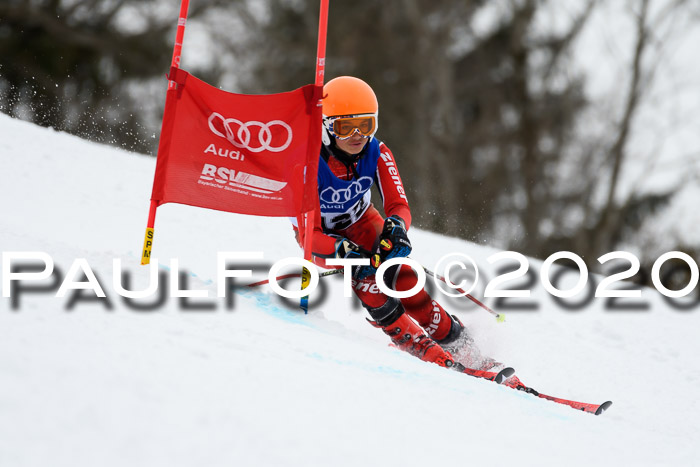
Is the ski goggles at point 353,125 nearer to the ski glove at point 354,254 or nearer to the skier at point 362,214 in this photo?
the skier at point 362,214

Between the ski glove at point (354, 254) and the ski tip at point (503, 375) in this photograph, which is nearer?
the ski tip at point (503, 375)

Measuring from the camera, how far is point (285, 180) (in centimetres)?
458

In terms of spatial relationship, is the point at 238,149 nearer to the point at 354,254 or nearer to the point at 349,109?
the point at 349,109

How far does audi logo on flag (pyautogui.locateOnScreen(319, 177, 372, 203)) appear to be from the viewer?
4.83m

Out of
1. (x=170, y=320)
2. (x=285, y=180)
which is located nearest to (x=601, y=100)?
(x=285, y=180)

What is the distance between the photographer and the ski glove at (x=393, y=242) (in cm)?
454

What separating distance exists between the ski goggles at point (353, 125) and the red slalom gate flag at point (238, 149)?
15 centimetres

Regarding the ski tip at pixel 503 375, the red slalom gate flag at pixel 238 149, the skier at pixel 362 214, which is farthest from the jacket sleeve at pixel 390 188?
the ski tip at pixel 503 375

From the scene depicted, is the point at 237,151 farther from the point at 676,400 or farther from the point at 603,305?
the point at 603,305

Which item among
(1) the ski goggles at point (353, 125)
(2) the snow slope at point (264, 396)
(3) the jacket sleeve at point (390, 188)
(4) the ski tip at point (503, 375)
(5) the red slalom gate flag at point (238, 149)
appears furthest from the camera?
(3) the jacket sleeve at point (390, 188)

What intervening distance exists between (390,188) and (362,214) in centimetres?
34
